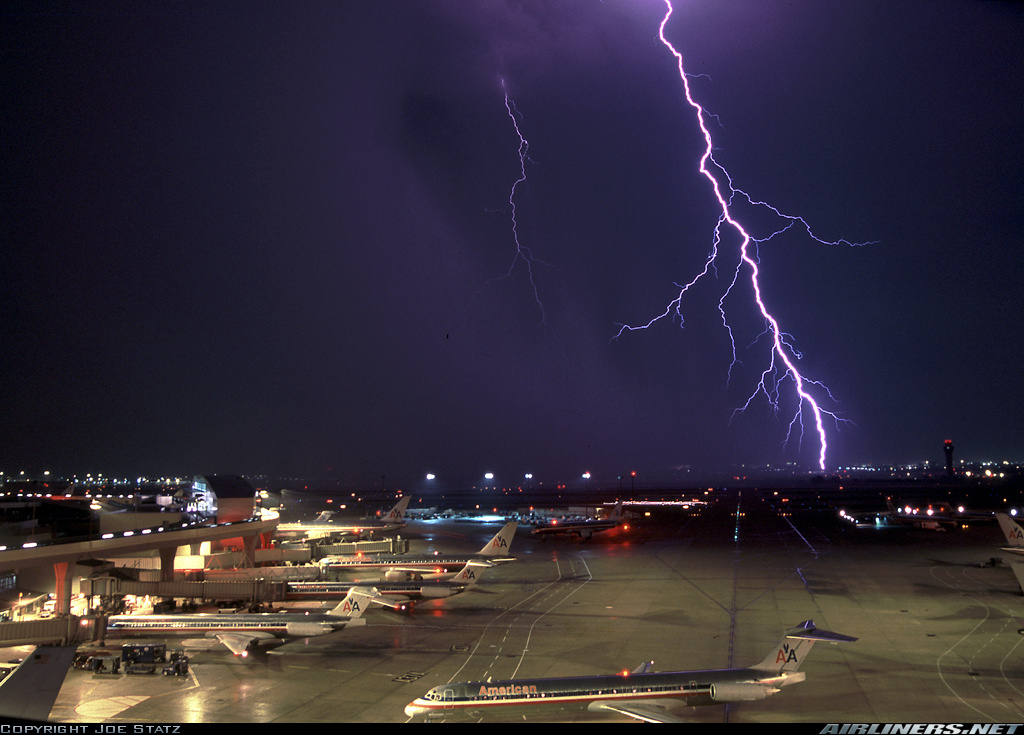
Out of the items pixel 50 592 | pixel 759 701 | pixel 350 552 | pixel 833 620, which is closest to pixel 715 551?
pixel 833 620

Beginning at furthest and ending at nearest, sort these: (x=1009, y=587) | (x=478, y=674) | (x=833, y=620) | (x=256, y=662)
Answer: (x=1009, y=587) → (x=833, y=620) → (x=256, y=662) → (x=478, y=674)

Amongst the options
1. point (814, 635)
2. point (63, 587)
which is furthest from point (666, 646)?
point (63, 587)

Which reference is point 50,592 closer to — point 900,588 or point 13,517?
point 13,517

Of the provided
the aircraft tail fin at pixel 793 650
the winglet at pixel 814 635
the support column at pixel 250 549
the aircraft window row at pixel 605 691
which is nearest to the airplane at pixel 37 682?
the aircraft window row at pixel 605 691

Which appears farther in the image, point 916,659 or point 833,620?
point 833,620

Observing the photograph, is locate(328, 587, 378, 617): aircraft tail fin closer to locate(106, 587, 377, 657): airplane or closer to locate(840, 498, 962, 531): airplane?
locate(106, 587, 377, 657): airplane

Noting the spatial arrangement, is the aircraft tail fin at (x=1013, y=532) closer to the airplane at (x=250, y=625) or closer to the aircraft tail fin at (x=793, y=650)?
the aircraft tail fin at (x=793, y=650)

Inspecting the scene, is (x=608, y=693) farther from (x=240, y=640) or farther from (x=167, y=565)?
(x=167, y=565)
